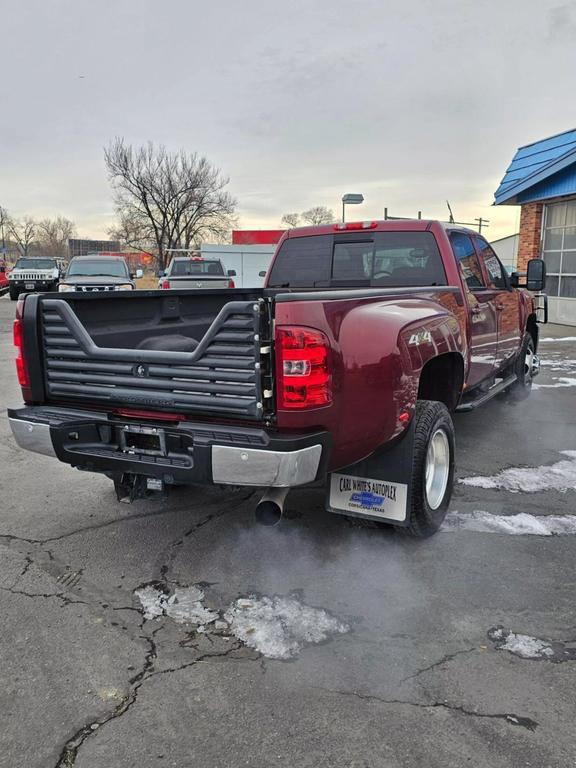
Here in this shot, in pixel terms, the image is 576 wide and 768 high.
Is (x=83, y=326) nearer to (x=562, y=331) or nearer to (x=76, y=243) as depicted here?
(x=562, y=331)

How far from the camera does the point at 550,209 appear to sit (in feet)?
53.4

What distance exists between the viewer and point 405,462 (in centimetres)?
337

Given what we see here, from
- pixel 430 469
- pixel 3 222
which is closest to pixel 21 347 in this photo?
pixel 430 469

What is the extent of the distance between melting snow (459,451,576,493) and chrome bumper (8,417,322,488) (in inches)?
93.4

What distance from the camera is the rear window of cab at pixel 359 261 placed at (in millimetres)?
4859

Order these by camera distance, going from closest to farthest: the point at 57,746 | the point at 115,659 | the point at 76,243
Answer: the point at 57,746 → the point at 115,659 → the point at 76,243

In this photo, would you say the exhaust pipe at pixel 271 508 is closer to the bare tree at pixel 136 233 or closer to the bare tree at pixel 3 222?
the bare tree at pixel 136 233

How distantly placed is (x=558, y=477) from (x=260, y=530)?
8.22ft

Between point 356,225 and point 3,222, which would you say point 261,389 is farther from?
point 3,222

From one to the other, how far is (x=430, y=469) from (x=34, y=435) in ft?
7.70

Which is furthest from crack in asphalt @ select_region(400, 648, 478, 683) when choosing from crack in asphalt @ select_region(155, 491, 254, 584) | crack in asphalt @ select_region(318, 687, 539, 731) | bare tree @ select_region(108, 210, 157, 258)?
bare tree @ select_region(108, 210, 157, 258)

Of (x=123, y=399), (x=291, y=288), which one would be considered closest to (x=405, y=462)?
(x=123, y=399)

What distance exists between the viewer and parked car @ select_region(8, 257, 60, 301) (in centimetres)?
2491

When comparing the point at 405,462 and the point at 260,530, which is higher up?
the point at 405,462
